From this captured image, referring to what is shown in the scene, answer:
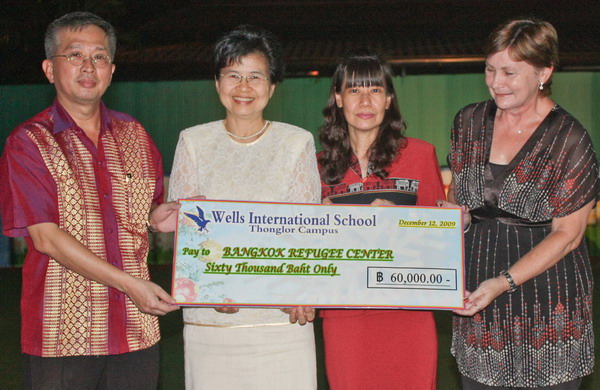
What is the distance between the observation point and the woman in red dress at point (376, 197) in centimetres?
303

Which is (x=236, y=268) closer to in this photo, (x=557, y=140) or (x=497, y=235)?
(x=497, y=235)

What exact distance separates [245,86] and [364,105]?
0.60 meters

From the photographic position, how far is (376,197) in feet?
9.93

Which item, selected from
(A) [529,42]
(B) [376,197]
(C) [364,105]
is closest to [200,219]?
(B) [376,197]

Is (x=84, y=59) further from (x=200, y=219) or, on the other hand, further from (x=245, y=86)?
(x=200, y=219)

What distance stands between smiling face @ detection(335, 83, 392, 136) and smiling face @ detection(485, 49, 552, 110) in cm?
59

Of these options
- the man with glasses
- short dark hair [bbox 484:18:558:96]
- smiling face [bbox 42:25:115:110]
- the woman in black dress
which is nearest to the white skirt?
the man with glasses

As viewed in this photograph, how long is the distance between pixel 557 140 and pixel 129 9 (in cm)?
1349

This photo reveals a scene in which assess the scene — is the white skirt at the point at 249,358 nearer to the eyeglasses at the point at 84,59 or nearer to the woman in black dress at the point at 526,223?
the woman in black dress at the point at 526,223

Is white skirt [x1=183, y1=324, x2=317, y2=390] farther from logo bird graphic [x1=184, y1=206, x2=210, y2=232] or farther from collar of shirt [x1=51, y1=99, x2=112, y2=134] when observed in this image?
collar of shirt [x1=51, y1=99, x2=112, y2=134]

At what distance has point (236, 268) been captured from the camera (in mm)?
2549

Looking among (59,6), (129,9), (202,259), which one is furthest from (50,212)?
(129,9)

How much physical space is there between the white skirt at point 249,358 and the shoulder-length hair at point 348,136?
72 centimetres

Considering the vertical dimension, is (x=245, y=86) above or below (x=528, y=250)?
above
